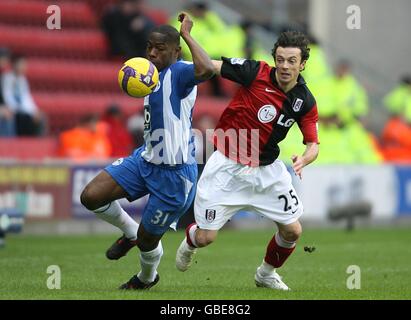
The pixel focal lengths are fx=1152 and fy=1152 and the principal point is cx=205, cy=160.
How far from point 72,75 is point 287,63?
1284cm

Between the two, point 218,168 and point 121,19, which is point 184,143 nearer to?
point 218,168

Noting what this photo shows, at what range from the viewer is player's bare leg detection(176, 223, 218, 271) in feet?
32.9

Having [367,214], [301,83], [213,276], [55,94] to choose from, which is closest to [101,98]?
[55,94]

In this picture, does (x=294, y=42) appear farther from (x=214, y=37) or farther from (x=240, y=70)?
(x=214, y=37)

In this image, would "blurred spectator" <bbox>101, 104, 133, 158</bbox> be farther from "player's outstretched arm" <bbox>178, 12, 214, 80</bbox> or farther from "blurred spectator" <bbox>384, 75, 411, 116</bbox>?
"player's outstretched arm" <bbox>178, 12, 214, 80</bbox>

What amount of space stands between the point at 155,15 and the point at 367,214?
7409 millimetres

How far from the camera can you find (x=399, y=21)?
1054 inches

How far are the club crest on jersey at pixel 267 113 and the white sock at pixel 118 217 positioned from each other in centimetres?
149

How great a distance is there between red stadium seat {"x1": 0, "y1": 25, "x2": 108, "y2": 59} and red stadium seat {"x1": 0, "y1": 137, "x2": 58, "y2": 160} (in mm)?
3903

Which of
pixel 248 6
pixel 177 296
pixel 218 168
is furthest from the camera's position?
pixel 248 6

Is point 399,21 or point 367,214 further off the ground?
point 399,21

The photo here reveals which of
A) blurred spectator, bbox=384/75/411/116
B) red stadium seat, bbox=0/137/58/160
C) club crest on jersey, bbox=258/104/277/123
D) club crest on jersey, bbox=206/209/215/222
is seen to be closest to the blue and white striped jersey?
club crest on jersey, bbox=206/209/215/222

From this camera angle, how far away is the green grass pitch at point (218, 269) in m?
9.69

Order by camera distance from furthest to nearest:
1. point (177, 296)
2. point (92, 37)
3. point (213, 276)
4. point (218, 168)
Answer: point (92, 37) < point (213, 276) < point (218, 168) < point (177, 296)
